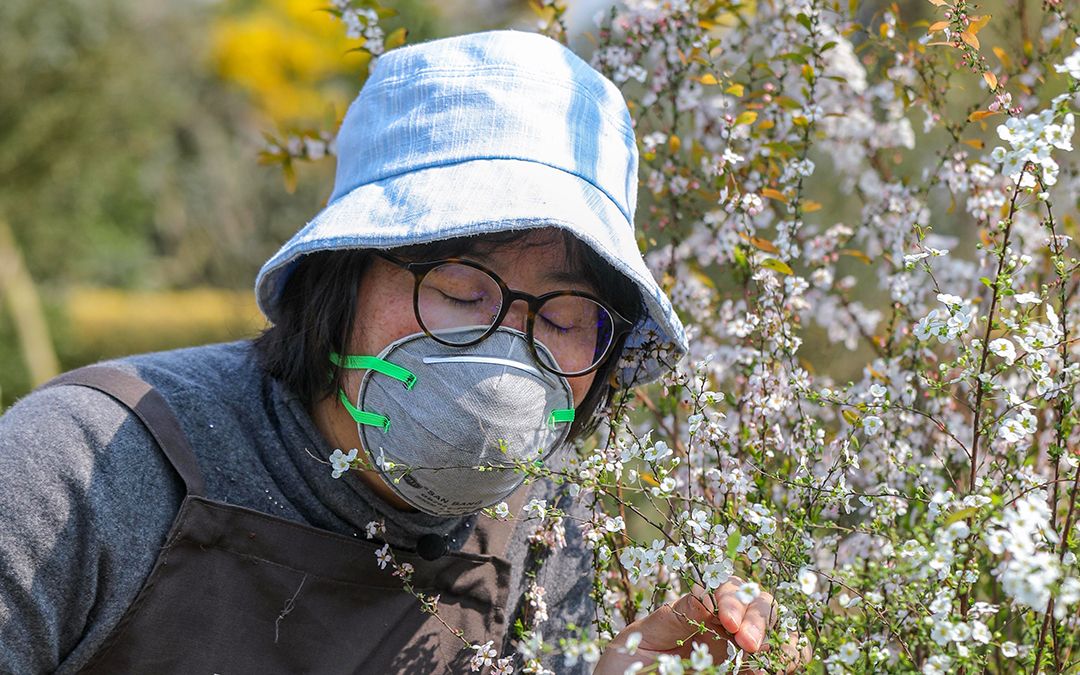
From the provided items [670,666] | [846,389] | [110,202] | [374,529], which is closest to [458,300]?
[374,529]

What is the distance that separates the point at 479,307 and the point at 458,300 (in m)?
0.04

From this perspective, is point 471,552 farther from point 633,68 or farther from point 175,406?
point 633,68

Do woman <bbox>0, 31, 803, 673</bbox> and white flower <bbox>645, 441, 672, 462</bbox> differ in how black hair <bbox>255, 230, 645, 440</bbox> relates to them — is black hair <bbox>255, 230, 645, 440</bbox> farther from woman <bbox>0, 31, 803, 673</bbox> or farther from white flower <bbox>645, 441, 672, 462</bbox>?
white flower <bbox>645, 441, 672, 462</bbox>

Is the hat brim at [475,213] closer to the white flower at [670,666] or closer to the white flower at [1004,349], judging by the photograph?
the white flower at [1004,349]

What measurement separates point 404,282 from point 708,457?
0.79 metres

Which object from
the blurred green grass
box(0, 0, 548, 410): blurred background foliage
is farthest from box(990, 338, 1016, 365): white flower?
the blurred green grass

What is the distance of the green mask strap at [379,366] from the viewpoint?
184cm

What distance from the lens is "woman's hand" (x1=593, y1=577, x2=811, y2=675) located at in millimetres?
1624

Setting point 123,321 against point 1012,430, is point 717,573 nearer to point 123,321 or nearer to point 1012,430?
point 1012,430

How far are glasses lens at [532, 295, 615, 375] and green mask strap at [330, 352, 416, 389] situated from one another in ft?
0.81

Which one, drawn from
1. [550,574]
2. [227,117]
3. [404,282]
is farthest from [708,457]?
[227,117]

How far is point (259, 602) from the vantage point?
184 cm

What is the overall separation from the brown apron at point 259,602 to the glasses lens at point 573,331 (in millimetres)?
511

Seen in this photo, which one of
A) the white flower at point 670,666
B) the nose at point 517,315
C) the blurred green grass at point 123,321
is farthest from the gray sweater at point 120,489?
the blurred green grass at point 123,321
